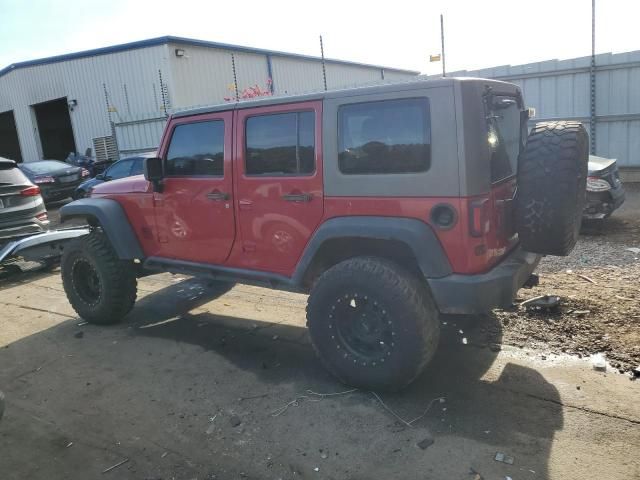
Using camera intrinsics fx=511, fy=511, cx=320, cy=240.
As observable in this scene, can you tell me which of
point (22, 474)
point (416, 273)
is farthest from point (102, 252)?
point (416, 273)

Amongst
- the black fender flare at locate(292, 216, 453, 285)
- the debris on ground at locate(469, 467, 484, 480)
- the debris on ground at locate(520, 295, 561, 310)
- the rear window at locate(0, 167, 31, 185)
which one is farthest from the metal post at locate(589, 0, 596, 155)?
the rear window at locate(0, 167, 31, 185)

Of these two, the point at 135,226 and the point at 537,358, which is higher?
the point at 135,226

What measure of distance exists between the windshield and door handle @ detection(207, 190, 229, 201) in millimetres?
2087

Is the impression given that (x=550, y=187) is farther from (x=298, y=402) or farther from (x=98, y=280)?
(x=98, y=280)

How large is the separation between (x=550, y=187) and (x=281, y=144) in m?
1.91

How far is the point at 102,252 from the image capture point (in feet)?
16.8

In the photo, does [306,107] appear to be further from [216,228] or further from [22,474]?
[22,474]

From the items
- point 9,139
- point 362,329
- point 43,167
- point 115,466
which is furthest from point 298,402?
point 9,139

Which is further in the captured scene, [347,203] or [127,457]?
[347,203]

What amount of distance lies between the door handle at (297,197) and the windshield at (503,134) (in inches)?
50.0

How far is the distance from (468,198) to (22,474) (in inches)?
123

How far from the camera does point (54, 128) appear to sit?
25.1 m

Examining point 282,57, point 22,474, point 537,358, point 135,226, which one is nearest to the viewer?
point 22,474

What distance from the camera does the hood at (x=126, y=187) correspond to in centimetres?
487
